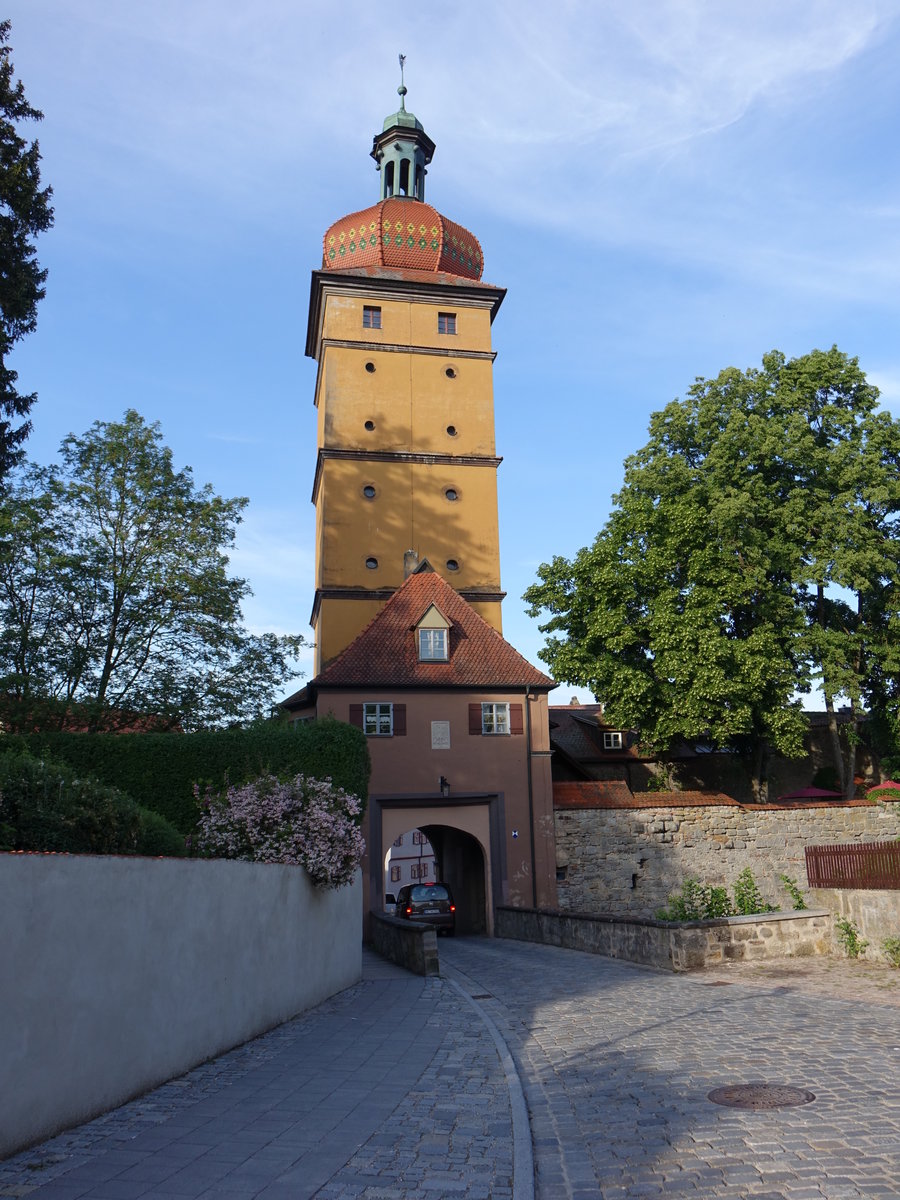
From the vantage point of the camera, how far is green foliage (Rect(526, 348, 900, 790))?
102 feet

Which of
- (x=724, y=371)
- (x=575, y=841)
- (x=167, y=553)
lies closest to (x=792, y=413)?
(x=724, y=371)

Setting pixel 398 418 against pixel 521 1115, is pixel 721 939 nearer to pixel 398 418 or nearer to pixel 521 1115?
pixel 521 1115

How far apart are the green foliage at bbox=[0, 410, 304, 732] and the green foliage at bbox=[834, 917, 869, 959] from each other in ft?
53.0

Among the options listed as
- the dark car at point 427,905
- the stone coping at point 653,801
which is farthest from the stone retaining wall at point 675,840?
the dark car at point 427,905

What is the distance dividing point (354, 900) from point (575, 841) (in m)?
13.4

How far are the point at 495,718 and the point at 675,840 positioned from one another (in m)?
6.92

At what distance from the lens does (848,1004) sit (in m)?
11.3

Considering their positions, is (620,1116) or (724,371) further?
(724,371)

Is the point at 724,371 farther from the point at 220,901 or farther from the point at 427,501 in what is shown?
the point at 220,901

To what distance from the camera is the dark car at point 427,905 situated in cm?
2753

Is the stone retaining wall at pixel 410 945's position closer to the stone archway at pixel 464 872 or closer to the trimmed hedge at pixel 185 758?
the trimmed hedge at pixel 185 758

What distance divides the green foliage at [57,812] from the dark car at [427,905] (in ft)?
60.0

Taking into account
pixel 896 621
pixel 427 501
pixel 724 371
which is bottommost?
→ pixel 896 621

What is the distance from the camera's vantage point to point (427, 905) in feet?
90.4
